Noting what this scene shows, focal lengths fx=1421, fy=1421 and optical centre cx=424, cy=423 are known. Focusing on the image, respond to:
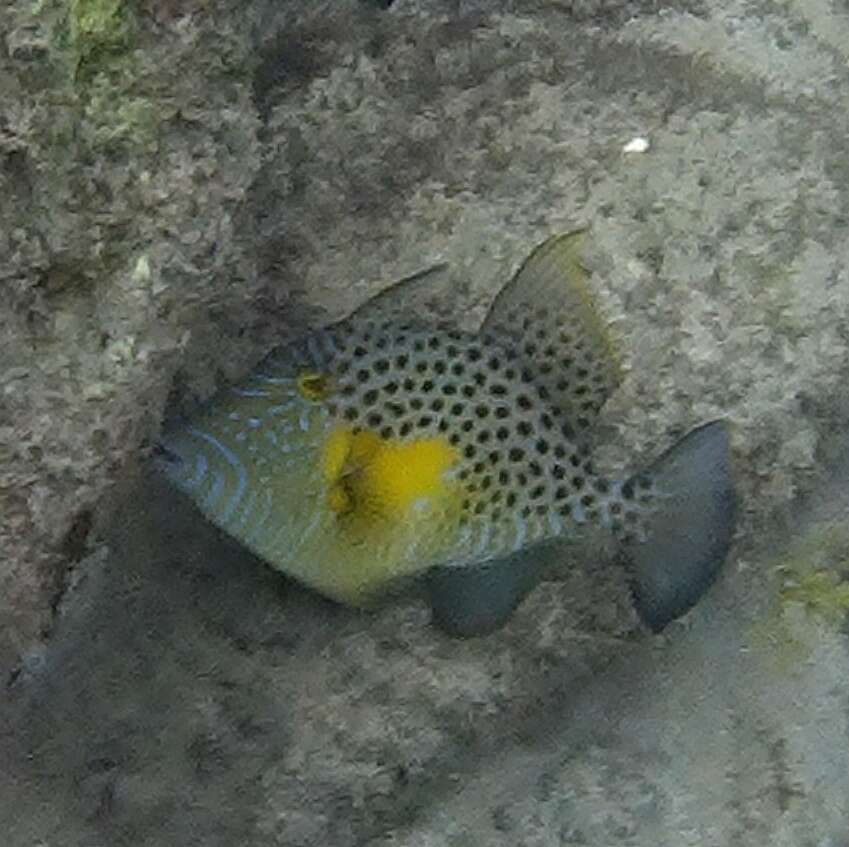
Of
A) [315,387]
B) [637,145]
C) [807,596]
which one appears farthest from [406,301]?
[807,596]

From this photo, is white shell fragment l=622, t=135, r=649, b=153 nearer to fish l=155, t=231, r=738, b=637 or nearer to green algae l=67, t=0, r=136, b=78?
fish l=155, t=231, r=738, b=637

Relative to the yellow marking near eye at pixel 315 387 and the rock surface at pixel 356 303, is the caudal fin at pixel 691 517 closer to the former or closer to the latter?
the rock surface at pixel 356 303

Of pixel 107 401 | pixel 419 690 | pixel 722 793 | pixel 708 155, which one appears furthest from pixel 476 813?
pixel 708 155

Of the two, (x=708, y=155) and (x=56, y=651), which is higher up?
(x=708, y=155)

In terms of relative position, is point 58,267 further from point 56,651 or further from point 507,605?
point 507,605

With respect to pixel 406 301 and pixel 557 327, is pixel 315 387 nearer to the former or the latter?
pixel 406 301

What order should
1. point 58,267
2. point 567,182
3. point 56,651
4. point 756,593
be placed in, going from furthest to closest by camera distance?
point 567,182, point 756,593, point 56,651, point 58,267

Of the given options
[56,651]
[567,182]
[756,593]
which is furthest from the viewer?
[567,182]

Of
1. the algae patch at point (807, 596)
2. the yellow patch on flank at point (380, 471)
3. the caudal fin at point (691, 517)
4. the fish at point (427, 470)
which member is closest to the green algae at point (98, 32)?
the fish at point (427, 470)
